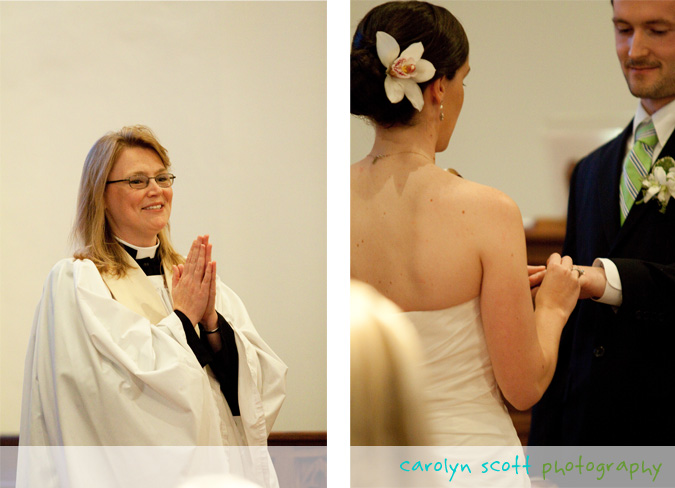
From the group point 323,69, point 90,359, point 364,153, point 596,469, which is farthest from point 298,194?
point 596,469

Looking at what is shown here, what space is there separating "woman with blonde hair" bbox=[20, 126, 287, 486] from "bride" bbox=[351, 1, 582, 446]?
53cm

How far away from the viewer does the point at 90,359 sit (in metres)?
2.32

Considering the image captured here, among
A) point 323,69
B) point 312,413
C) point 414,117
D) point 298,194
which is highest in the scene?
point 323,69

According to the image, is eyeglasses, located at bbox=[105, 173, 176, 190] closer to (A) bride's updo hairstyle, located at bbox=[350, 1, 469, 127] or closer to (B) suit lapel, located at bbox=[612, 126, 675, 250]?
(A) bride's updo hairstyle, located at bbox=[350, 1, 469, 127]

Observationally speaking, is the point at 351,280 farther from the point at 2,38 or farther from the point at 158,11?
the point at 2,38

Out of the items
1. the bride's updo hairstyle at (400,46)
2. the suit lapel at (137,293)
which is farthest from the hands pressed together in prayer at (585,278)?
the suit lapel at (137,293)

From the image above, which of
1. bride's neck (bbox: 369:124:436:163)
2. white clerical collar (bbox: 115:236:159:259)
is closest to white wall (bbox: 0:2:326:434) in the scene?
white clerical collar (bbox: 115:236:159:259)

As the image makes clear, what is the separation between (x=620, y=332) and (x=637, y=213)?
390 mm

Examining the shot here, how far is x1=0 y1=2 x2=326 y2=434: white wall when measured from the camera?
2547mm

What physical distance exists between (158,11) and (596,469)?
7.14ft

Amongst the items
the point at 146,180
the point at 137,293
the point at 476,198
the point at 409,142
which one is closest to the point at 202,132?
the point at 146,180

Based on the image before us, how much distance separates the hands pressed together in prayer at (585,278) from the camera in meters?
2.41

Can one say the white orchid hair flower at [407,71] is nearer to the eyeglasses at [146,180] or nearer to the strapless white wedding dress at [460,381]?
the strapless white wedding dress at [460,381]

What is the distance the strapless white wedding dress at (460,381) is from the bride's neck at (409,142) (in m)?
0.51
